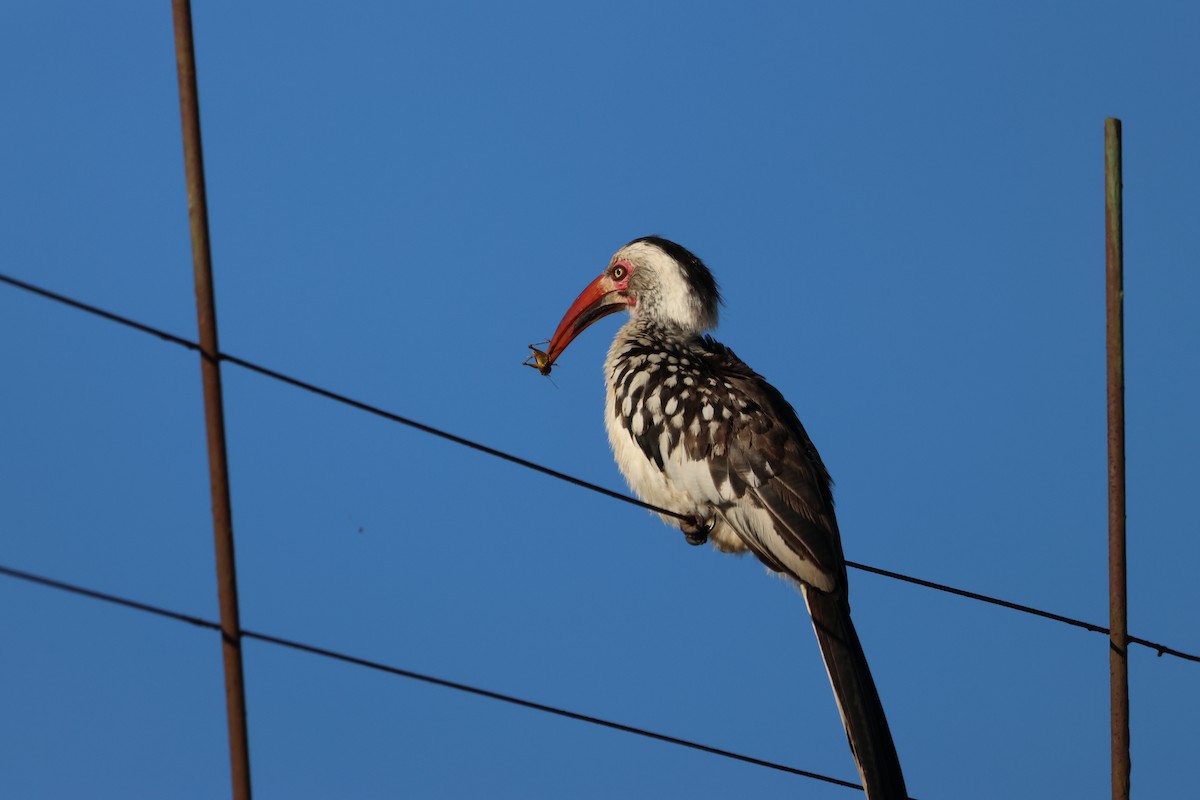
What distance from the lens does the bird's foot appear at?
6695 mm

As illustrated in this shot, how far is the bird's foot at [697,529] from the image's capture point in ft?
22.0

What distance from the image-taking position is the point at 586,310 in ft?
26.9

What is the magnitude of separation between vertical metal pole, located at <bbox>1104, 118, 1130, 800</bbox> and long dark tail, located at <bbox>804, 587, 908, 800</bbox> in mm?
1240

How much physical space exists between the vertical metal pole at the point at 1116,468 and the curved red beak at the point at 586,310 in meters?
2.59

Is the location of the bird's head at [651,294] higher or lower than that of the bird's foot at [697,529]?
higher

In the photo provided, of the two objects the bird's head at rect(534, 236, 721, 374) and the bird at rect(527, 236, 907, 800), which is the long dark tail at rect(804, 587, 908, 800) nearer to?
the bird at rect(527, 236, 907, 800)

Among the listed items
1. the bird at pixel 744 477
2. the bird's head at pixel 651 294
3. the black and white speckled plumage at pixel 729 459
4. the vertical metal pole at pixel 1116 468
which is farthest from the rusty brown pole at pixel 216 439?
the vertical metal pole at pixel 1116 468

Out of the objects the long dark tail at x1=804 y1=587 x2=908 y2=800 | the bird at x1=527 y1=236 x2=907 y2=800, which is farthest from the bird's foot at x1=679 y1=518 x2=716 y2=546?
the long dark tail at x1=804 y1=587 x2=908 y2=800

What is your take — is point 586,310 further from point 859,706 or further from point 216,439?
point 216,439

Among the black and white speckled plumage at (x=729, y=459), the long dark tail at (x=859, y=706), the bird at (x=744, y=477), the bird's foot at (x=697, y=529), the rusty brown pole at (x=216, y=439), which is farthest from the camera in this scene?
the bird's foot at (x=697, y=529)

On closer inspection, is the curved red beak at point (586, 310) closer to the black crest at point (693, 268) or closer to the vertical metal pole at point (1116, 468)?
the black crest at point (693, 268)

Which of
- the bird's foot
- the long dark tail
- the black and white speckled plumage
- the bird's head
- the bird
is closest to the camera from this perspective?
the long dark tail

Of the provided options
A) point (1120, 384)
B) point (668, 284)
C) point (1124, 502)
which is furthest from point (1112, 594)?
point (668, 284)

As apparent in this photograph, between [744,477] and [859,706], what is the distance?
3.68 ft
